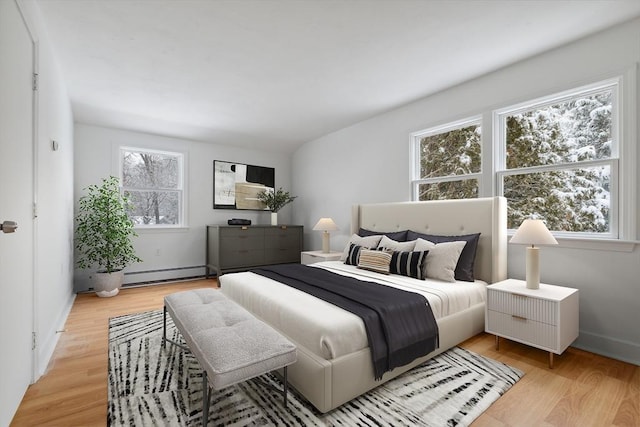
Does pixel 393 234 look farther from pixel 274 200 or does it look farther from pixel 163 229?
pixel 163 229

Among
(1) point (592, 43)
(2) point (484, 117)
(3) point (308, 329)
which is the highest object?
(1) point (592, 43)

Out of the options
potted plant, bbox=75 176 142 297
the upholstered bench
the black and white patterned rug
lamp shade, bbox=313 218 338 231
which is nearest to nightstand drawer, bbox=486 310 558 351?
the black and white patterned rug

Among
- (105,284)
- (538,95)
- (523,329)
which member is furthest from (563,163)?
(105,284)

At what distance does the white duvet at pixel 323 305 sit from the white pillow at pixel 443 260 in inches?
3.0

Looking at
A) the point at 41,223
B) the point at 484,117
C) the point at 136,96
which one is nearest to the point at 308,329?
the point at 41,223

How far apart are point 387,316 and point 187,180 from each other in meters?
4.39

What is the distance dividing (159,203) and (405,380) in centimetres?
461

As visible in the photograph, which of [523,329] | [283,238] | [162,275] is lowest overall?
[162,275]

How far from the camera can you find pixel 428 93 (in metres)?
3.52

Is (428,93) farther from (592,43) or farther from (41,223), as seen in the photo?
(41,223)

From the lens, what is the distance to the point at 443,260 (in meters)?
2.76

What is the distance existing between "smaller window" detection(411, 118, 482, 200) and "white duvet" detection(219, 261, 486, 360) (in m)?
1.17

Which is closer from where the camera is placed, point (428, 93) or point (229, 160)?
point (428, 93)

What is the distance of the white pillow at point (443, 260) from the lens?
2.72 m
